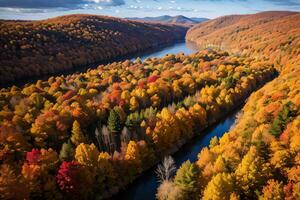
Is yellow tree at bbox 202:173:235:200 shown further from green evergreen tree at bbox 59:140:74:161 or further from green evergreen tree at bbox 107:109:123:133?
green evergreen tree at bbox 107:109:123:133

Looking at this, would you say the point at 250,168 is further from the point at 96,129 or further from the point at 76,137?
the point at 76,137

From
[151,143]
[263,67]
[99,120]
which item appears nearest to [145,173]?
[151,143]

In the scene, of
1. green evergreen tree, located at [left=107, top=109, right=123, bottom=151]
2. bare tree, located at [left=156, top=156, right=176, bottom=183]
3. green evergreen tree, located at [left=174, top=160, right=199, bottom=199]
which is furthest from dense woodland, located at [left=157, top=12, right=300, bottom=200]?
green evergreen tree, located at [left=107, top=109, right=123, bottom=151]

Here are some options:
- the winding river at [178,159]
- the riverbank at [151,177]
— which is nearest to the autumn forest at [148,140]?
the riverbank at [151,177]

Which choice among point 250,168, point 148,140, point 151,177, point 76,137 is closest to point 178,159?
point 148,140

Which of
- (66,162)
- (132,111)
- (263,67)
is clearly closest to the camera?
(66,162)

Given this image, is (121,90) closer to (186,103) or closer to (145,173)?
(186,103)

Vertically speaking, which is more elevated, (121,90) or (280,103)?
Answer: (280,103)
